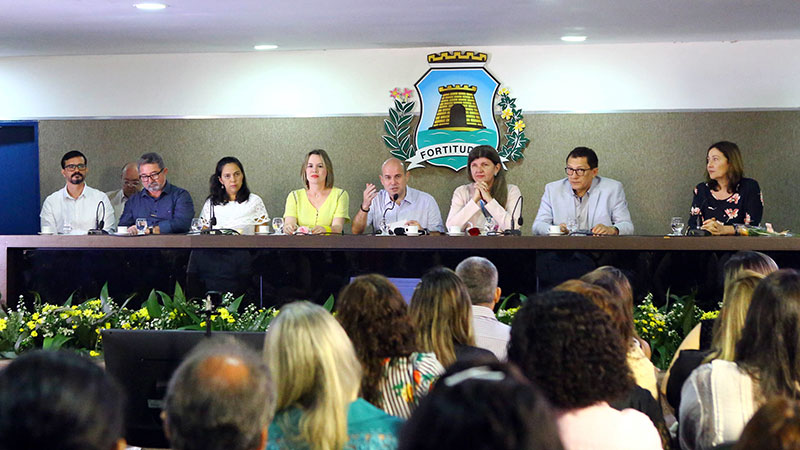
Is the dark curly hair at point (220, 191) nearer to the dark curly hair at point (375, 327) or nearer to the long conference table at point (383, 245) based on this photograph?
the long conference table at point (383, 245)

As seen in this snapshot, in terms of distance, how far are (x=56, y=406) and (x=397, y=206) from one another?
5.50 m

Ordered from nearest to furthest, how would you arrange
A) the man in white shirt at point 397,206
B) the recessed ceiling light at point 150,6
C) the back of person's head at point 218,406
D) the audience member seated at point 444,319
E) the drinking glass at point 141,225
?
the back of person's head at point 218,406
the audience member seated at point 444,319
the drinking glass at point 141,225
the recessed ceiling light at point 150,6
the man in white shirt at point 397,206

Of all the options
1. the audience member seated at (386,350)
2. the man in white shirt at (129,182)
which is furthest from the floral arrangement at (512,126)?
the audience member seated at (386,350)

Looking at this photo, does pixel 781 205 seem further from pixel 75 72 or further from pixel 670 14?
pixel 75 72

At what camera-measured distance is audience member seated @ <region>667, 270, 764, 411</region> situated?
2.49m

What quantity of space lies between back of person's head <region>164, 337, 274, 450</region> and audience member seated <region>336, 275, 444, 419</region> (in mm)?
851

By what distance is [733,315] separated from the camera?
8.47 ft

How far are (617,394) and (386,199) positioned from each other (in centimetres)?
492

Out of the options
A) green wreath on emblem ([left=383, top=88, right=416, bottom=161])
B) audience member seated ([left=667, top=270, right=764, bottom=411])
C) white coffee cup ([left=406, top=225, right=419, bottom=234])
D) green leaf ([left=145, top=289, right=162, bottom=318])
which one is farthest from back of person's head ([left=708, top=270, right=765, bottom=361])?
green wreath on emblem ([left=383, top=88, right=416, bottom=161])

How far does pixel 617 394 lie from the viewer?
1.84 meters

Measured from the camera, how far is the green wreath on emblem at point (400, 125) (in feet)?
24.8

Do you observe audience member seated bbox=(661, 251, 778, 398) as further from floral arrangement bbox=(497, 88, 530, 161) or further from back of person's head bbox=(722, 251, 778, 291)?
floral arrangement bbox=(497, 88, 530, 161)

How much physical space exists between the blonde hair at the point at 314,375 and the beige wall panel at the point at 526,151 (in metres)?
5.72

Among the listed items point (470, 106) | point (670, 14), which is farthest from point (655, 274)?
point (470, 106)
